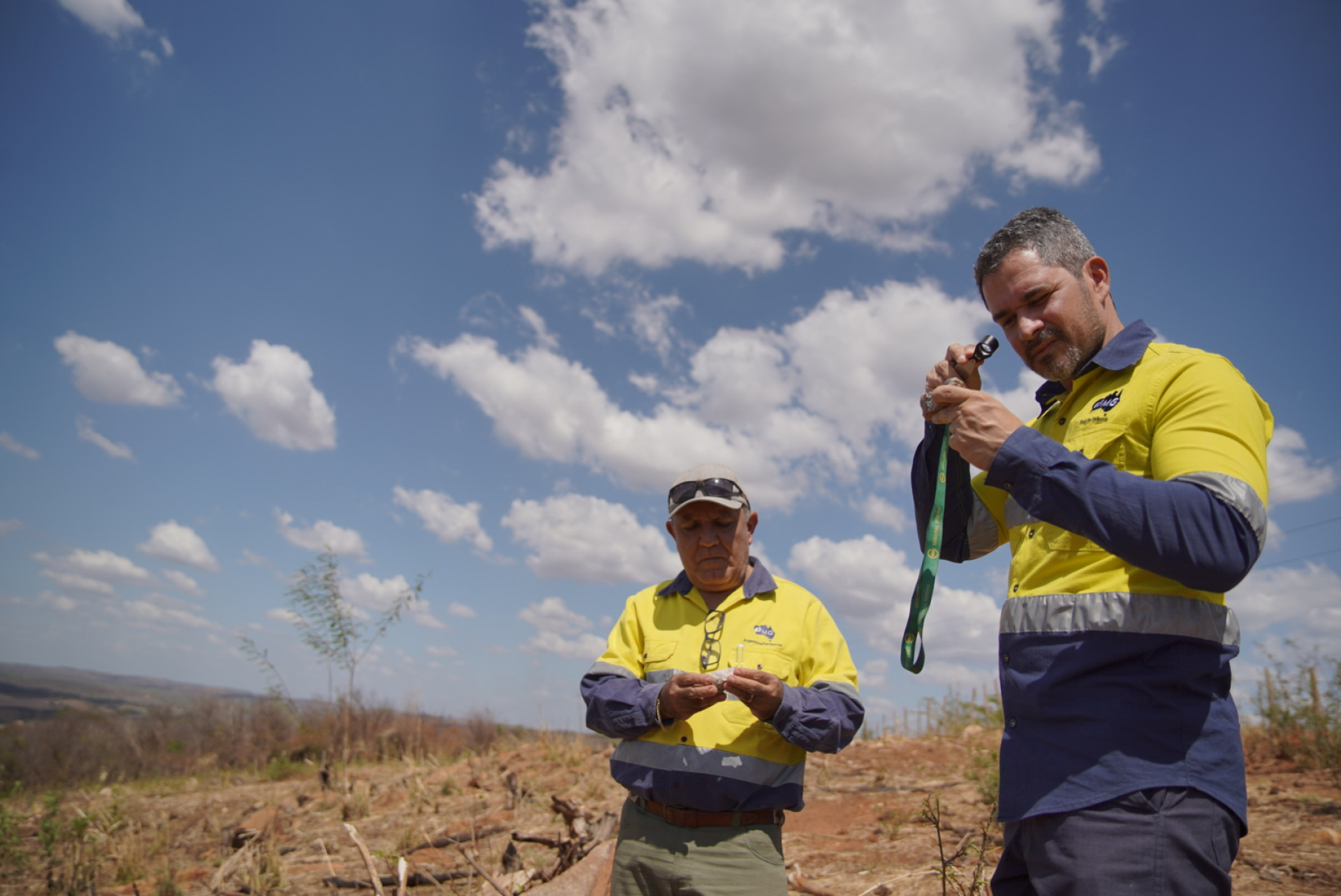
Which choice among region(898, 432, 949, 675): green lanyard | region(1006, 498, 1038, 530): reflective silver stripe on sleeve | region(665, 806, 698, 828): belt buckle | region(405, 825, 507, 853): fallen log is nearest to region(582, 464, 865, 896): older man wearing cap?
region(665, 806, 698, 828): belt buckle

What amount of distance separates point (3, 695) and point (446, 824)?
72799 millimetres

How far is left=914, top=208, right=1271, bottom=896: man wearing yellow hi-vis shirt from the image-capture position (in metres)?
1.37

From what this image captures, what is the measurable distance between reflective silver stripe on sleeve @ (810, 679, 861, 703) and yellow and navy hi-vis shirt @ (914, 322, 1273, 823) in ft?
3.04

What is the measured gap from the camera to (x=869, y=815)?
21.3ft

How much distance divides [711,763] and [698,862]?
0.98 ft

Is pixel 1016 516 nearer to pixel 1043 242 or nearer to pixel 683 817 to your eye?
pixel 1043 242

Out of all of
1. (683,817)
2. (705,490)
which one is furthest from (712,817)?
(705,490)

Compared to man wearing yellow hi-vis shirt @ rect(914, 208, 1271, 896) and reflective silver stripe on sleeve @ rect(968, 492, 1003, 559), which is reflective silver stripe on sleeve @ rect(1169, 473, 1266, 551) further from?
reflective silver stripe on sleeve @ rect(968, 492, 1003, 559)

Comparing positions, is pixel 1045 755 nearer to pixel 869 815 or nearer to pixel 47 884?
pixel 869 815

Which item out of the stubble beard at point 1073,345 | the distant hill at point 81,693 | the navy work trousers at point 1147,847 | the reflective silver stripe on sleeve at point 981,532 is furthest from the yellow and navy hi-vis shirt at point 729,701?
the distant hill at point 81,693

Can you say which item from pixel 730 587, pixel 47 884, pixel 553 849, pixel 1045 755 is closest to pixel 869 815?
pixel 553 849

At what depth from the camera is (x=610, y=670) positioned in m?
2.79

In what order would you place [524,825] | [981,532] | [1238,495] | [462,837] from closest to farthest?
[1238,495] → [981,532] → [462,837] → [524,825]

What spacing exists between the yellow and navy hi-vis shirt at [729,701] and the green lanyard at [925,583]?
1.42 feet
